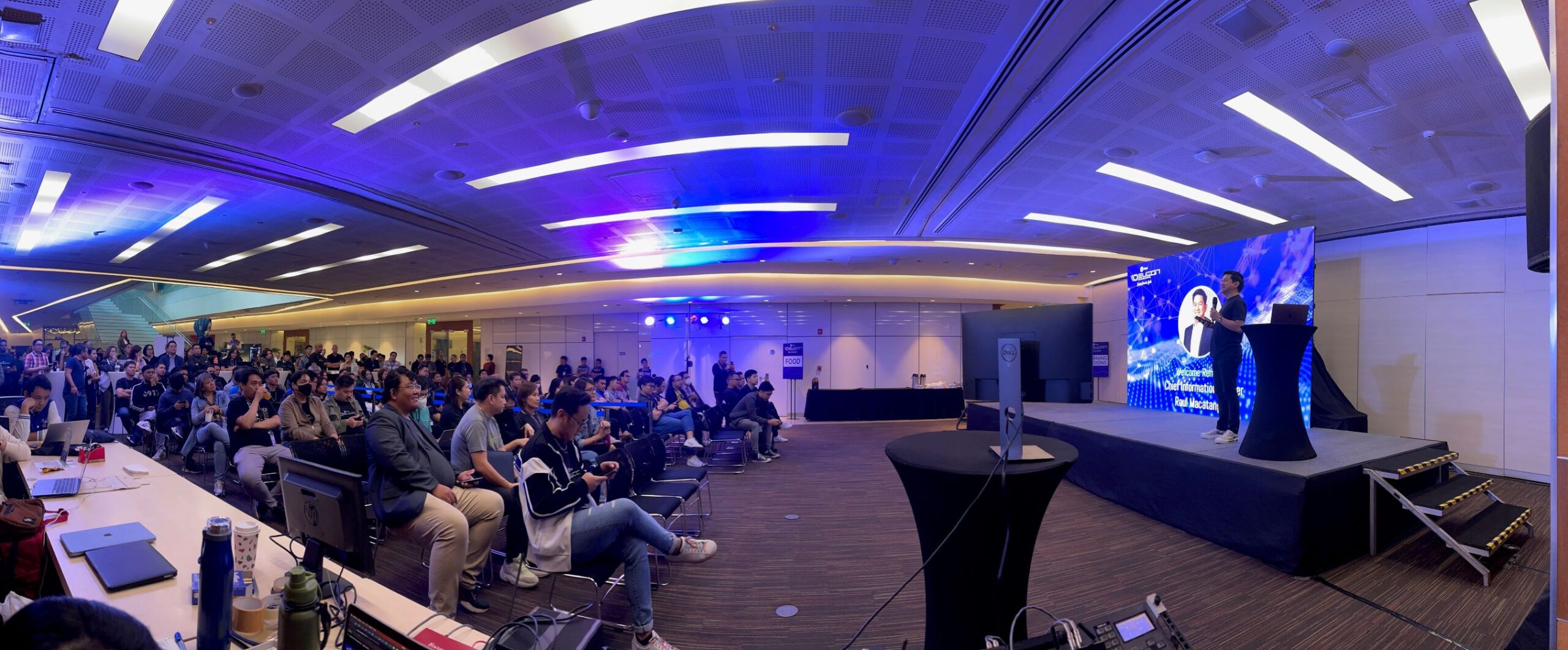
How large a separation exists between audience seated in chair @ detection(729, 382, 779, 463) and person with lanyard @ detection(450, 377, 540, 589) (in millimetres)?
4301

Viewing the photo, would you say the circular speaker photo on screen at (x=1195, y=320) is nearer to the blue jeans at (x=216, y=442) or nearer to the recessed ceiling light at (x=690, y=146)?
the recessed ceiling light at (x=690, y=146)

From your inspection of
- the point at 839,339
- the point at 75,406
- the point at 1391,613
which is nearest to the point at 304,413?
the point at 75,406

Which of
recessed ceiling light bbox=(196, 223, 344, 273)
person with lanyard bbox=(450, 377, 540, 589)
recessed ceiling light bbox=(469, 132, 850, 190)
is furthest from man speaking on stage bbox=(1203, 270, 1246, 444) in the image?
recessed ceiling light bbox=(196, 223, 344, 273)

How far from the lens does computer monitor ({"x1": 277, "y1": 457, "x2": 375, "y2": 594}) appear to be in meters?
1.56

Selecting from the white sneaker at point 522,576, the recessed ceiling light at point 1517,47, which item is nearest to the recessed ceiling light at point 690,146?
the white sneaker at point 522,576

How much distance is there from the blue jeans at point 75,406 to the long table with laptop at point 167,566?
682 cm

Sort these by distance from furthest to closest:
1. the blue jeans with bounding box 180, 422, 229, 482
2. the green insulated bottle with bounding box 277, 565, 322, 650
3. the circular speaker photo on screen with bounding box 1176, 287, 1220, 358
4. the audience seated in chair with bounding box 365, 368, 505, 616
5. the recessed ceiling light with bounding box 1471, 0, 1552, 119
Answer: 1. the circular speaker photo on screen with bounding box 1176, 287, 1220, 358
2. the blue jeans with bounding box 180, 422, 229, 482
3. the recessed ceiling light with bounding box 1471, 0, 1552, 119
4. the audience seated in chair with bounding box 365, 368, 505, 616
5. the green insulated bottle with bounding box 277, 565, 322, 650

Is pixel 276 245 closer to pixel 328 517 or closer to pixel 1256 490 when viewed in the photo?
pixel 328 517

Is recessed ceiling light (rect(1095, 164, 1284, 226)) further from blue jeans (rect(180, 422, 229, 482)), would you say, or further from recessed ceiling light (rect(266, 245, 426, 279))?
recessed ceiling light (rect(266, 245, 426, 279))

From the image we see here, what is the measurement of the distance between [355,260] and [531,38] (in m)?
9.26

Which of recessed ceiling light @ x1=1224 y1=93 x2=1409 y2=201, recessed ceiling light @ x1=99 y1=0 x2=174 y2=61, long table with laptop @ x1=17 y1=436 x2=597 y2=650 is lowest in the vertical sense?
long table with laptop @ x1=17 y1=436 x2=597 y2=650

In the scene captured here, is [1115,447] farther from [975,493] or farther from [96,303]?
[96,303]

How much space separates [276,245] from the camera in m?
8.81

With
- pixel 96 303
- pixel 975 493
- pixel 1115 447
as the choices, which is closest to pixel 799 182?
pixel 1115 447
